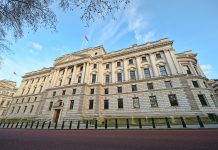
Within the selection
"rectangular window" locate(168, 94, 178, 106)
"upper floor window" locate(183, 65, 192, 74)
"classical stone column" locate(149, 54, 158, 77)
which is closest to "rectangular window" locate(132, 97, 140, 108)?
"rectangular window" locate(168, 94, 178, 106)

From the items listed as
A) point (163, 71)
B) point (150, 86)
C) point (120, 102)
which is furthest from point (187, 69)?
point (120, 102)

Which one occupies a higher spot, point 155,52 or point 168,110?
point 155,52

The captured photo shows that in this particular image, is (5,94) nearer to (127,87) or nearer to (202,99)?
(127,87)

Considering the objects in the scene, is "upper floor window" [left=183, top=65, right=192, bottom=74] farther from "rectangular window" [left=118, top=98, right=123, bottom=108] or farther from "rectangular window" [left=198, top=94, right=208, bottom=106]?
"rectangular window" [left=118, top=98, right=123, bottom=108]

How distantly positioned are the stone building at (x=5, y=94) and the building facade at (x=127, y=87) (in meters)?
20.5

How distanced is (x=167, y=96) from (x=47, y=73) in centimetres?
3898

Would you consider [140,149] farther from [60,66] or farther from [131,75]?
[60,66]

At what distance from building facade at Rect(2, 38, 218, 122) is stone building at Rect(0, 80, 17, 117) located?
2048 cm

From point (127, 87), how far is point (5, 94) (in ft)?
188

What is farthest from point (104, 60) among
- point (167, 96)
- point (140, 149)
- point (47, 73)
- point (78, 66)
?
point (140, 149)

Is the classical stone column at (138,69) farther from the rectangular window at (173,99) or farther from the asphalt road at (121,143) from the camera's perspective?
the asphalt road at (121,143)

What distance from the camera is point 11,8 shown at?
19.0 ft

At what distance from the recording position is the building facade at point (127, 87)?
2272 cm

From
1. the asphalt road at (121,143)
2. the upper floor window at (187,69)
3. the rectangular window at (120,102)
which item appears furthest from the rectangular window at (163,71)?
the asphalt road at (121,143)
